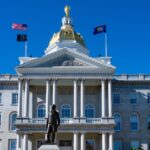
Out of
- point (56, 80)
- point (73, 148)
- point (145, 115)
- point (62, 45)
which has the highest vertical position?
point (62, 45)

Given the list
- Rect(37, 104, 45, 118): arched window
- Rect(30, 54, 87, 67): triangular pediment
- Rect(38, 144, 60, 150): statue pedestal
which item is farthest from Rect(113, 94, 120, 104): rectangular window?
Rect(38, 144, 60, 150): statue pedestal

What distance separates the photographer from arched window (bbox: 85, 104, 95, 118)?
6719 cm

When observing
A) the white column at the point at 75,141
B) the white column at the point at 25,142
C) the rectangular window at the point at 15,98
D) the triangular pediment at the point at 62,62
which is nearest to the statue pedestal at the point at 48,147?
the white column at the point at 75,141

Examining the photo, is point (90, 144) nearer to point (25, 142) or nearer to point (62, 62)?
point (25, 142)

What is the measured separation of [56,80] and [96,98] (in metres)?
7.51

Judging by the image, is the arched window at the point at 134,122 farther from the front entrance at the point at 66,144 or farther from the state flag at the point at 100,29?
the state flag at the point at 100,29

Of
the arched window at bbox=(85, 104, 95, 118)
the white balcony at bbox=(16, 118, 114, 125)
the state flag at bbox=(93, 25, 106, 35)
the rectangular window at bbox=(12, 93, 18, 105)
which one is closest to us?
the white balcony at bbox=(16, 118, 114, 125)

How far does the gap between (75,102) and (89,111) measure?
20.3 feet

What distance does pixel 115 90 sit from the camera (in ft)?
227

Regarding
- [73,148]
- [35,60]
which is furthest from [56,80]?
[73,148]

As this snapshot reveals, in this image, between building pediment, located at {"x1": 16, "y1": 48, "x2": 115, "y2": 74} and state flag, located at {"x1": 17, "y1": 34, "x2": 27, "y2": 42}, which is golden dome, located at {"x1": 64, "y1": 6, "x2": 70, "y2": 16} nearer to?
state flag, located at {"x1": 17, "y1": 34, "x2": 27, "y2": 42}

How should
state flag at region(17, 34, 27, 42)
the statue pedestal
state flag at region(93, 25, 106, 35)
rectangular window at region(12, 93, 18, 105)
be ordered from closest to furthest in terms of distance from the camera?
the statue pedestal
state flag at region(17, 34, 27, 42)
state flag at region(93, 25, 106, 35)
rectangular window at region(12, 93, 18, 105)

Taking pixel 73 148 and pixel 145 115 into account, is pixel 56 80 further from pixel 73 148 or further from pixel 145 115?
pixel 145 115

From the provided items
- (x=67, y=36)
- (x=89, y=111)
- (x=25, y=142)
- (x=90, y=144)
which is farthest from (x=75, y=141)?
(x=67, y=36)
